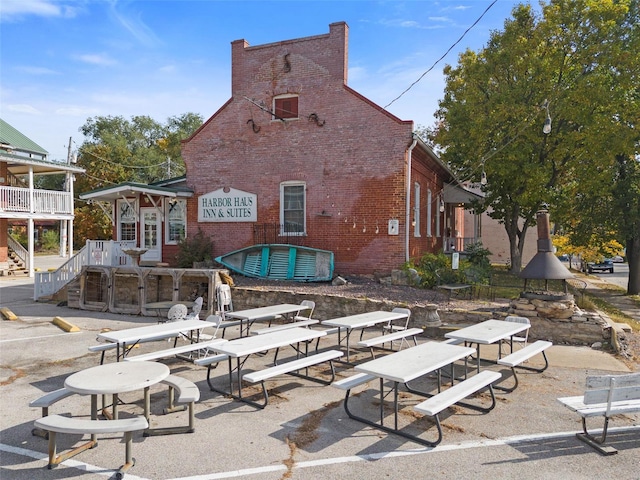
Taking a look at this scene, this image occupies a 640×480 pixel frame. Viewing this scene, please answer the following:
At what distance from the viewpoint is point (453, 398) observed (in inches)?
195

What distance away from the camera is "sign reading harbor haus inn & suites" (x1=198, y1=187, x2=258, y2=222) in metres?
15.9

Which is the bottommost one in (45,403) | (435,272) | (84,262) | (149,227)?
(45,403)

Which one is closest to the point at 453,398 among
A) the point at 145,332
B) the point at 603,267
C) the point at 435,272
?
the point at 145,332

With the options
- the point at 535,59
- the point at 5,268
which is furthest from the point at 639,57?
the point at 5,268

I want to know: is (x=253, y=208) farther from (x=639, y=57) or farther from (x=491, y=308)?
(x=639, y=57)

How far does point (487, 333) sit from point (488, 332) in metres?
0.10

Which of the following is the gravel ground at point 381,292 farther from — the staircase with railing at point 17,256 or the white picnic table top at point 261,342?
the staircase with railing at point 17,256

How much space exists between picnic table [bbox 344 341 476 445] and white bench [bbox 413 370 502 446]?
0.73 feet

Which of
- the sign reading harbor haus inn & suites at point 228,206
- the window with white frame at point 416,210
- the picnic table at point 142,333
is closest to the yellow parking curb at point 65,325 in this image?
the picnic table at point 142,333

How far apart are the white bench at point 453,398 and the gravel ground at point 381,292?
4.85 m

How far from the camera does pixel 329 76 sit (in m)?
14.8

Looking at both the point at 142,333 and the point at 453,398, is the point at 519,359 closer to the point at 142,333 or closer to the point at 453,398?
the point at 453,398

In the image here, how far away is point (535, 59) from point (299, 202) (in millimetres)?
10064

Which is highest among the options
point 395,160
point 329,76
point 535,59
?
point 535,59
